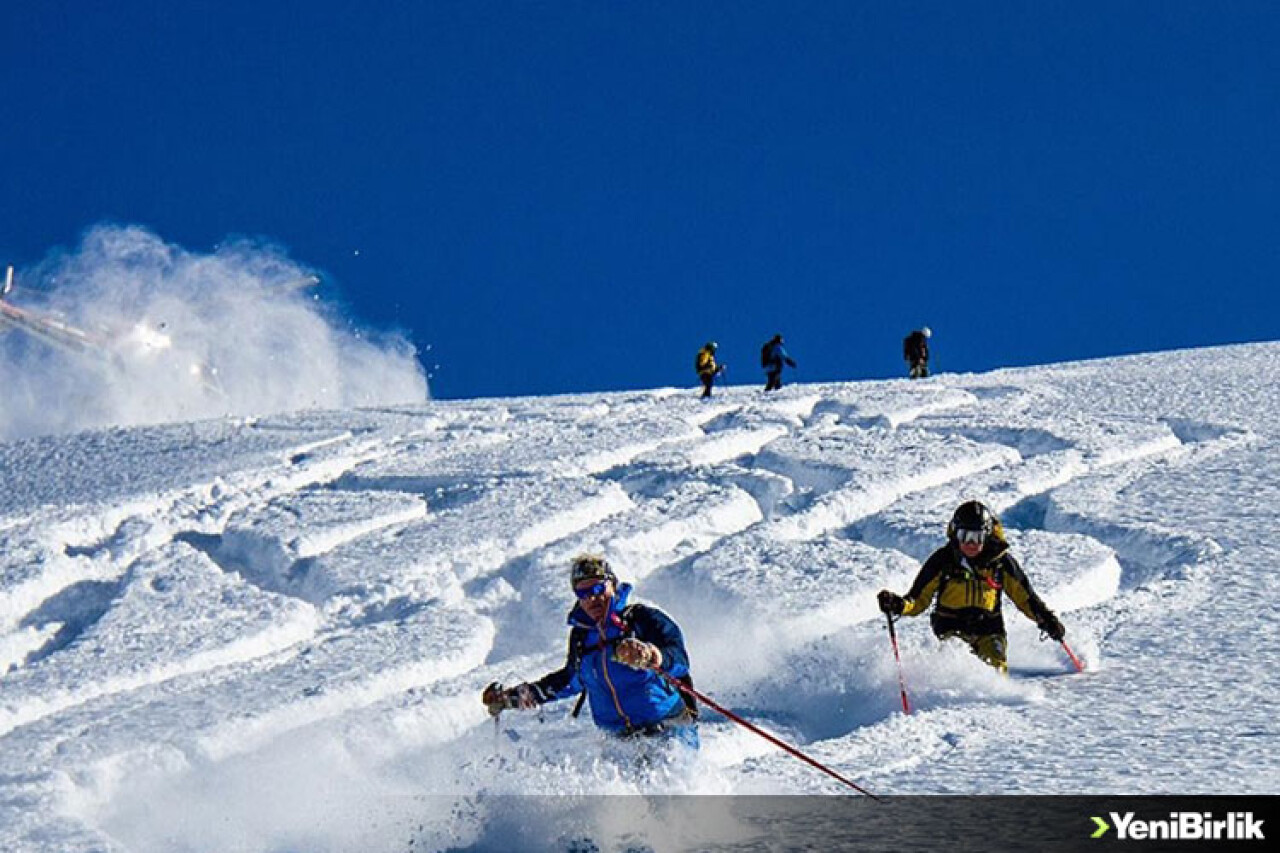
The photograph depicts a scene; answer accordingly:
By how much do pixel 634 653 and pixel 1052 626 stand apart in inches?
126

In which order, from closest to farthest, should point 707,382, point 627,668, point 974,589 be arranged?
point 627,668, point 974,589, point 707,382

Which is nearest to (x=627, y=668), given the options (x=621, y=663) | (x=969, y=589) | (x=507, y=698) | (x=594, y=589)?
(x=621, y=663)

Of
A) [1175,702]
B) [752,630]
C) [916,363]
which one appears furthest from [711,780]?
[916,363]

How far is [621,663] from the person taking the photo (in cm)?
610

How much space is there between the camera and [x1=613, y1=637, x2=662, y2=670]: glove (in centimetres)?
586

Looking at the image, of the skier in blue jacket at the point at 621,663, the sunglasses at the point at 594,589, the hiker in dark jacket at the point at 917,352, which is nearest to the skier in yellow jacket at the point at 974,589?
the skier in blue jacket at the point at 621,663

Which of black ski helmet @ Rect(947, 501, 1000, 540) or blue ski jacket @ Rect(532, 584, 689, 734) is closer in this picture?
blue ski jacket @ Rect(532, 584, 689, 734)

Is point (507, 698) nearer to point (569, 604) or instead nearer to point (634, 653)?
point (634, 653)

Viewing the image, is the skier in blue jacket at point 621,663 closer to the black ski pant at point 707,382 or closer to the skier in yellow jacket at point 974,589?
the skier in yellow jacket at point 974,589

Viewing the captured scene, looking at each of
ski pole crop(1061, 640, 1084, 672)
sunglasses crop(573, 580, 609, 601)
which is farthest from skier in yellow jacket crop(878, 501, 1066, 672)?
sunglasses crop(573, 580, 609, 601)

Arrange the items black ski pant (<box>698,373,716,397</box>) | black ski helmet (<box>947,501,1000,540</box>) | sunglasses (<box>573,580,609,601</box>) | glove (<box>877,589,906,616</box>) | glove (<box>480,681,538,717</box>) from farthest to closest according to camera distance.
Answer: black ski pant (<box>698,373,716,397</box>)
glove (<box>877,589,906,616</box>)
black ski helmet (<box>947,501,1000,540</box>)
glove (<box>480,681,538,717</box>)
sunglasses (<box>573,580,609,601</box>)

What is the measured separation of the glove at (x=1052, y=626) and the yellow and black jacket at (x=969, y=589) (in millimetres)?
162

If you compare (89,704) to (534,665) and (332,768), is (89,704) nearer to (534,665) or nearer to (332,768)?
(332,768)

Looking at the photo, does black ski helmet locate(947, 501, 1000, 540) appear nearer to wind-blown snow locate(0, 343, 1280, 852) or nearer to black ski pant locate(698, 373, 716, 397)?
wind-blown snow locate(0, 343, 1280, 852)
